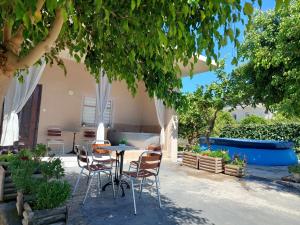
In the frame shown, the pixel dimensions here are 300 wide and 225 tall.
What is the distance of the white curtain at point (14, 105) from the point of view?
6333 mm

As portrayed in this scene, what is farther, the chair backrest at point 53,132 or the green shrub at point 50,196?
the chair backrest at point 53,132

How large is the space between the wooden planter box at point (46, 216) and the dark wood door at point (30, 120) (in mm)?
6178

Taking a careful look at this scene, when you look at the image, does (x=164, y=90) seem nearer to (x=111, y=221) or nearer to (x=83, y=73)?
(x=111, y=221)

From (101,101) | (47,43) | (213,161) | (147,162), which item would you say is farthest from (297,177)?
(47,43)

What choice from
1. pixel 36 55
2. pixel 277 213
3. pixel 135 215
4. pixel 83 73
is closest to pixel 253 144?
pixel 277 213

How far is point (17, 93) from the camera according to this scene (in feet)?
22.2

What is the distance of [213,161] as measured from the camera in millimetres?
7551

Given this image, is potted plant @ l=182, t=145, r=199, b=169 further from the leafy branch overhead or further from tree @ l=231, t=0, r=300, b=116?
the leafy branch overhead

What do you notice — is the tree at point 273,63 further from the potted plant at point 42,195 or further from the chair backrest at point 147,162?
the potted plant at point 42,195

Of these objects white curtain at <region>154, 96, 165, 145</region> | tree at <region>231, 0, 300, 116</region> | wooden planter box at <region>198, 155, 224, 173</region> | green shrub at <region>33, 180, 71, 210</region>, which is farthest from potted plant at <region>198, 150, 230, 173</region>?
green shrub at <region>33, 180, 71, 210</region>

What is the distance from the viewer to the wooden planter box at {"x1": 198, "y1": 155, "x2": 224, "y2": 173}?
24.6 ft

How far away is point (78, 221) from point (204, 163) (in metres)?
5.21

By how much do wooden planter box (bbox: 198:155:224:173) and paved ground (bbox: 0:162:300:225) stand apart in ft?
3.84

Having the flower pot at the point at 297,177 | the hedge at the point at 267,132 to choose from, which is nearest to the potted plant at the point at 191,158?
the flower pot at the point at 297,177
